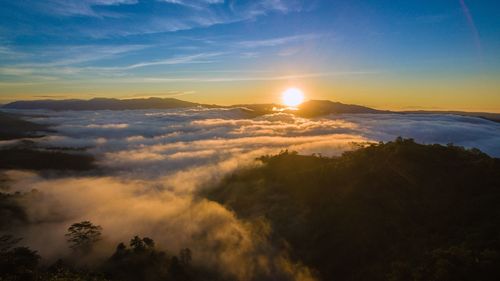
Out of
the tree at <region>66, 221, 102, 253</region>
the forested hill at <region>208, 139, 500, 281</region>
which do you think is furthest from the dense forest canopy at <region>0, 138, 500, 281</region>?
the tree at <region>66, 221, 102, 253</region>

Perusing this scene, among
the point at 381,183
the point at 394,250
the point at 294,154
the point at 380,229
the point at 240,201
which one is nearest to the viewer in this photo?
the point at 394,250

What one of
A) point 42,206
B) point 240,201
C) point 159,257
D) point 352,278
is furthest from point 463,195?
point 42,206

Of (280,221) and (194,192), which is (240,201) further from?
(194,192)

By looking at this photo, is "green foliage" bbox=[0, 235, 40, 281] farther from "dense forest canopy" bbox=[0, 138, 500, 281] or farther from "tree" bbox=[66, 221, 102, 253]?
"tree" bbox=[66, 221, 102, 253]

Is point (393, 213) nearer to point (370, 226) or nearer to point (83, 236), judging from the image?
point (370, 226)

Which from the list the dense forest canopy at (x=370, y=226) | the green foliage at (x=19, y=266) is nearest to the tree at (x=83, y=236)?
the dense forest canopy at (x=370, y=226)

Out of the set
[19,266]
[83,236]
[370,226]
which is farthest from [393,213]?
[83,236]

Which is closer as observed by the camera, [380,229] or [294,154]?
[380,229]

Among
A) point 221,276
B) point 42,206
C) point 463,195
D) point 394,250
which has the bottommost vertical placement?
point 42,206
